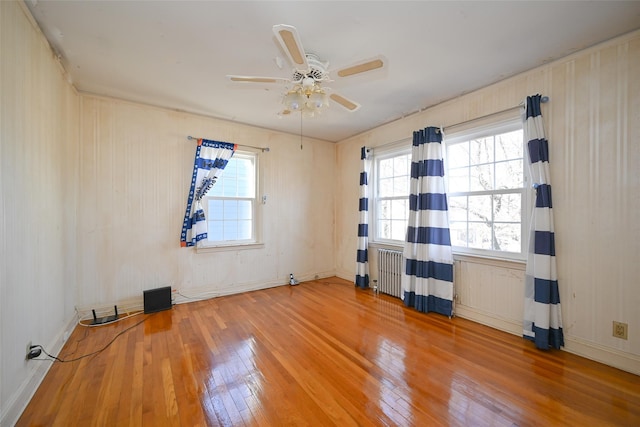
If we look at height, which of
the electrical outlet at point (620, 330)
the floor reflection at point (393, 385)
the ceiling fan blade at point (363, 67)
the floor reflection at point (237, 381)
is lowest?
the floor reflection at point (237, 381)

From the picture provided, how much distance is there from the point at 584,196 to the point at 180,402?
3457 millimetres

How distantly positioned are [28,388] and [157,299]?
1.47 metres

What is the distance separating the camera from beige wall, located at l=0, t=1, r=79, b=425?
1459mm

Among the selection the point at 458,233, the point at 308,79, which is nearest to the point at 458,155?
the point at 458,233

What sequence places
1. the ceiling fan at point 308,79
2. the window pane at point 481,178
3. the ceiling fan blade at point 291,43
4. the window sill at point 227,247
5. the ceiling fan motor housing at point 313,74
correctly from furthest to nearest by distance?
1. the window sill at point 227,247
2. the window pane at point 481,178
3. the ceiling fan motor housing at point 313,74
4. the ceiling fan at point 308,79
5. the ceiling fan blade at point 291,43

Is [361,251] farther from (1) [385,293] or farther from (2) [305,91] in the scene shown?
(2) [305,91]

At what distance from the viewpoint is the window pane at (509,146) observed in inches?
102

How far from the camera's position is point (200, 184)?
136 inches

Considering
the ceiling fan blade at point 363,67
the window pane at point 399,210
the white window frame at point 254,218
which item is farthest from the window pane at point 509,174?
the white window frame at point 254,218

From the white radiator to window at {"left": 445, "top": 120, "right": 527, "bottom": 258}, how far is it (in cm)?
83

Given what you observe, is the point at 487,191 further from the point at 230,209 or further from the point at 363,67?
the point at 230,209

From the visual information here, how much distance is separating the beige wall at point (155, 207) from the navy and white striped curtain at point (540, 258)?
10.3 feet

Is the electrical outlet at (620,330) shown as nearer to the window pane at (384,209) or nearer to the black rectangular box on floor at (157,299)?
the window pane at (384,209)

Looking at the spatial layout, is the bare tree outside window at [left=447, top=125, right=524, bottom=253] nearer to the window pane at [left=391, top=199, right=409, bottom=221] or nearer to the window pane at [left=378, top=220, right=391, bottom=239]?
the window pane at [left=391, top=199, right=409, bottom=221]
